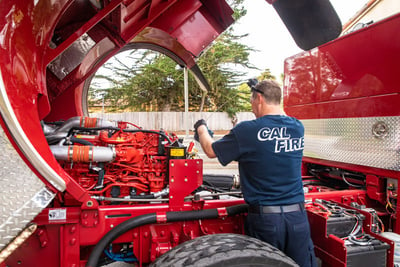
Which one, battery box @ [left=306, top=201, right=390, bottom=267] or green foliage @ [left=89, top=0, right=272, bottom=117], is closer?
battery box @ [left=306, top=201, right=390, bottom=267]

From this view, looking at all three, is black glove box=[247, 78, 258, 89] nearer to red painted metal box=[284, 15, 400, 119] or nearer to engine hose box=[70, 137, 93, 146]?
red painted metal box=[284, 15, 400, 119]

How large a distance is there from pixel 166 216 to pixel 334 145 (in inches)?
84.4

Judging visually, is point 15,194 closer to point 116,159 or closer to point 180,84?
point 116,159

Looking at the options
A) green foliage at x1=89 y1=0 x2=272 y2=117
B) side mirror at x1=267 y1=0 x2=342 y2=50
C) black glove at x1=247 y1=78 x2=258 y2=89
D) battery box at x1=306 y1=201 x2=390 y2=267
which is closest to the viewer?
battery box at x1=306 y1=201 x2=390 y2=267

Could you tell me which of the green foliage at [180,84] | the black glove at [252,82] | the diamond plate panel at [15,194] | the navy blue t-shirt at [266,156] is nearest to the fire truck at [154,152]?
the diamond plate panel at [15,194]

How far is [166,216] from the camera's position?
7.09 ft

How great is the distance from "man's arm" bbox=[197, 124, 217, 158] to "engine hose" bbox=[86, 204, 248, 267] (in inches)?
20.3

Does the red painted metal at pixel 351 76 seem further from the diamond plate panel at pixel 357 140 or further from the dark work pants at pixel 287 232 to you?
the dark work pants at pixel 287 232

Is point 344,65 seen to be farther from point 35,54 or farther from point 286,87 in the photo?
point 35,54

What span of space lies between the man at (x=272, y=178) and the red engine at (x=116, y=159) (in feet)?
1.93

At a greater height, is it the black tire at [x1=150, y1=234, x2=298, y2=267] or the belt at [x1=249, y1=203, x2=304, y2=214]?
the belt at [x1=249, y1=203, x2=304, y2=214]

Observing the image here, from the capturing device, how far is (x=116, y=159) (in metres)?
2.40

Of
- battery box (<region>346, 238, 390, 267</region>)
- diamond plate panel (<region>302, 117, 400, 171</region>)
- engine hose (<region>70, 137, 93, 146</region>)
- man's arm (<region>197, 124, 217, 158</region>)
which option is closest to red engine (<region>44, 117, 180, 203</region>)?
engine hose (<region>70, 137, 93, 146</region>)

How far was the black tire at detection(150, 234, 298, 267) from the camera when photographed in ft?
5.45
